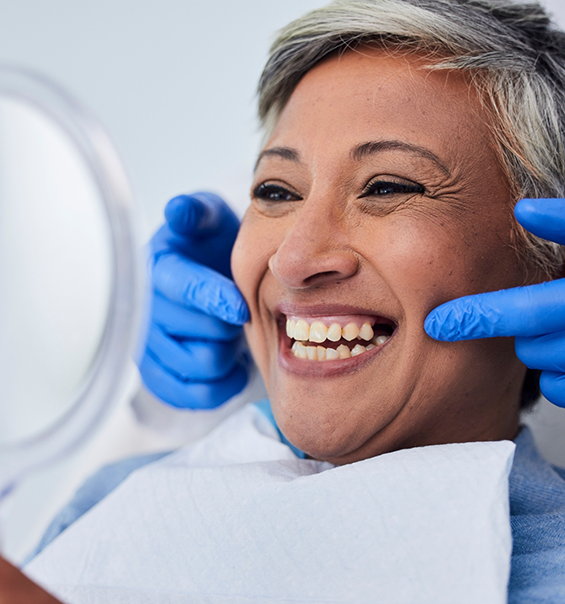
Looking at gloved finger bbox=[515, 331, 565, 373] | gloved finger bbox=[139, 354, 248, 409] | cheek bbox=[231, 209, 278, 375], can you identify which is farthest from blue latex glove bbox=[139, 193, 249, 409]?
gloved finger bbox=[515, 331, 565, 373]

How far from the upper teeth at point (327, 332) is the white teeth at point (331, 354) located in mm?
22

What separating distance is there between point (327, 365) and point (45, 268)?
0.75 metres

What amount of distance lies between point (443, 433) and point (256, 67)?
5.26 ft

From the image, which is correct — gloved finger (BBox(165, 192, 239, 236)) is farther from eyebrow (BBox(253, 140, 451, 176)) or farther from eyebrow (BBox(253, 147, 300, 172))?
eyebrow (BBox(253, 140, 451, 176))

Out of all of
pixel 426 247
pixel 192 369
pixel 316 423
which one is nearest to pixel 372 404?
pixel 316 423

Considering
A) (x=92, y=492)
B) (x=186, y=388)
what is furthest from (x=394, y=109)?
(x=92, y=492)

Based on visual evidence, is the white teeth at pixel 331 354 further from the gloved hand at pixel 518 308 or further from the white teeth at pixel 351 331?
the gloved hand at pixel 518 308

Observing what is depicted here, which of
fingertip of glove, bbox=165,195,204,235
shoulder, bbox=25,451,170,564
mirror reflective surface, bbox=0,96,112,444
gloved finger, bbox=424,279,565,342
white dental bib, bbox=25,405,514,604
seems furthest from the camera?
fingertip of glove, bbox=165,195,204,235

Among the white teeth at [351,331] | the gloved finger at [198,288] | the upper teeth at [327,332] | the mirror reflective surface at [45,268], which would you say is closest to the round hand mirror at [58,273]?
the mirror reflective surface at [45,268]

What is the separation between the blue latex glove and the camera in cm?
163

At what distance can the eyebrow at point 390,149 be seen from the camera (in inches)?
43.6

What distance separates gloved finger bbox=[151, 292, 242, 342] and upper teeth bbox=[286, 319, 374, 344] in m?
0.50

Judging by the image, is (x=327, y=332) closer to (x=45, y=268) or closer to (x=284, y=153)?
(x=284, y=153)

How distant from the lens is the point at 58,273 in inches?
56.2
